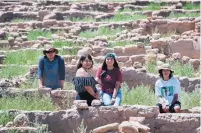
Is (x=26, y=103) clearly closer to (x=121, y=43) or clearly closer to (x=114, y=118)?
(x=114, y=118)

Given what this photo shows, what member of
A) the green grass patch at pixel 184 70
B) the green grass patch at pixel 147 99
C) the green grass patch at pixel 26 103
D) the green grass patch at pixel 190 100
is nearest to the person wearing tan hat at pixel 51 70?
the green grass patch at pixel 26 103

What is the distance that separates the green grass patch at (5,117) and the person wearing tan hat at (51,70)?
1.79 meters

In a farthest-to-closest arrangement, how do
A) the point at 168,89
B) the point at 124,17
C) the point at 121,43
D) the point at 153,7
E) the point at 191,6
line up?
the point at 191,6 < the point at 153,7 < the point at 124,17 < the point at 121,43 < the point at 168,89

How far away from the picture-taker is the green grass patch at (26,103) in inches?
365

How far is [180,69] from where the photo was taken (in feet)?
40.6

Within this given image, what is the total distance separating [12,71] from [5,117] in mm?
3928

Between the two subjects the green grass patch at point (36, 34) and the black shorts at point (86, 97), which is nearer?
the black shorts at point (86, 97)

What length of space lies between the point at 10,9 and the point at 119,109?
1663cm

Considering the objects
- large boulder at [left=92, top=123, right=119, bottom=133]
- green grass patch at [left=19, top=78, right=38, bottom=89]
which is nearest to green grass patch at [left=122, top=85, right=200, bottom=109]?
green grass patch at [left=19, top=78, right=38, bottom=89]

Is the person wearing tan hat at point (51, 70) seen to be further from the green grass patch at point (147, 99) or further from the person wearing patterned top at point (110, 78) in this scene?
the green grass patch at point (147, 99)

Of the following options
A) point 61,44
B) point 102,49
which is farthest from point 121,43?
point 61,44

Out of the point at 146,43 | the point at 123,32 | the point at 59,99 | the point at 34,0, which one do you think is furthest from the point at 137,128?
the point at 34,0

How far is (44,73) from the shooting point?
10.5m

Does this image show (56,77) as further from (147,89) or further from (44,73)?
(147,89)
